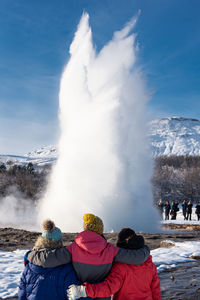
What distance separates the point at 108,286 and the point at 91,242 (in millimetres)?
417

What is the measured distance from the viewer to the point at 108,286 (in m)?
2.53

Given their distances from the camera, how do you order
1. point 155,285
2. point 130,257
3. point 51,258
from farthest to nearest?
point 155,285 < point 130,257 < point 51,258

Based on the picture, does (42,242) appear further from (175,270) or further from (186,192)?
(186,192)

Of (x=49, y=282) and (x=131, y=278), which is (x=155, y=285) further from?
(x=49, y=282)

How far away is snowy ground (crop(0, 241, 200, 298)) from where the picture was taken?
481 cm

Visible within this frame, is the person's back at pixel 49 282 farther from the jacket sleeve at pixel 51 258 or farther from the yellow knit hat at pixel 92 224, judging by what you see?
the yellow knit hat at pixel 92 224

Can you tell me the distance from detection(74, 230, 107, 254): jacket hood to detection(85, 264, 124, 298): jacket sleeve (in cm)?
29

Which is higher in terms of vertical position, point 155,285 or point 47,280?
point 47,280

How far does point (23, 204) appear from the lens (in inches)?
856

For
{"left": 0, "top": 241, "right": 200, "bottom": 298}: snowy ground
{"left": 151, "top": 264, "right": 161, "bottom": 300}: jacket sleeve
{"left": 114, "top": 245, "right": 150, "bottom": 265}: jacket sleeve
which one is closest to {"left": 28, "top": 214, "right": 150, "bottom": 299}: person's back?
{"left": 114, "top": 245, "right": 150, "bottom": 265}: jacket sleeve

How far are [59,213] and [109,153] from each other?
3808 mm

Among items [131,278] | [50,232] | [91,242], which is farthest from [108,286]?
[50,232]

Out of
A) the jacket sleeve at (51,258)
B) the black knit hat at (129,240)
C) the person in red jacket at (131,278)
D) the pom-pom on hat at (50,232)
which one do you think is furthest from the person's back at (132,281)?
the pom-pom on hat at (50,232)

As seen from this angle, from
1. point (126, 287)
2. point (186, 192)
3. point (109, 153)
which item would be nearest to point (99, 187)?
point (109, 153)
